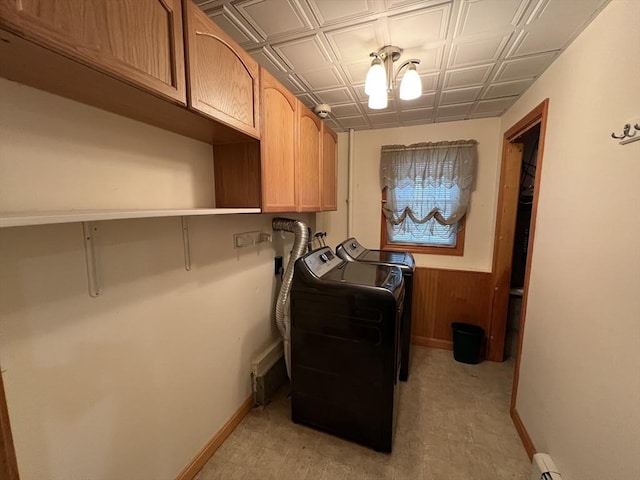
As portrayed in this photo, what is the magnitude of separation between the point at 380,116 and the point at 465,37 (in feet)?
3.83

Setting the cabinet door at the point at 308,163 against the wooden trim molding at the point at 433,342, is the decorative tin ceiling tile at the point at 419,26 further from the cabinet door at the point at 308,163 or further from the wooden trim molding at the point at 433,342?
the wooden trim molding at the point at 433,342

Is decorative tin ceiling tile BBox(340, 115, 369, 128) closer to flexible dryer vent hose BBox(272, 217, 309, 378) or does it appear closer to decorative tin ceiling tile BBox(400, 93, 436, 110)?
decorative tin ceiling tile BBox(400, 93, 436, 110)

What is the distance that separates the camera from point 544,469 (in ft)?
4.27

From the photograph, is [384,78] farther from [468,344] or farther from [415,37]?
[468,344]

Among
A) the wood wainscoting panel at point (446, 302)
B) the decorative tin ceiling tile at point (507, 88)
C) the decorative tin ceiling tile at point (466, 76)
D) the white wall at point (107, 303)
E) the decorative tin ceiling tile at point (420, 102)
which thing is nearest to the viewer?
the white wall at point (107, 303)

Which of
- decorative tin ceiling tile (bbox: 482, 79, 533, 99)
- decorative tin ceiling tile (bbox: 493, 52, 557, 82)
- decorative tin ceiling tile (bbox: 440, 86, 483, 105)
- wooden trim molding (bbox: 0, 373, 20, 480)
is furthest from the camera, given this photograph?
decorative tin ceiling tile (bbox: 440, 86, 483, 105)

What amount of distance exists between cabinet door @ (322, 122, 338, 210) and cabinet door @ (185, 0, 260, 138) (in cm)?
108

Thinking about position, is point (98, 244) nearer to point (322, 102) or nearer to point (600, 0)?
point (322, 102)

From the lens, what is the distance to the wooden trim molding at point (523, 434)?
1561 mm

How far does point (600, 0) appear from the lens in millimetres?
1052

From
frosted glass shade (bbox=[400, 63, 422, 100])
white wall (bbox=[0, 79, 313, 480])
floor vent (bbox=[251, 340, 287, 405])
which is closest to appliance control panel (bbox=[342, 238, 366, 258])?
floor vent (bbox=[251, 340, 287, 405])

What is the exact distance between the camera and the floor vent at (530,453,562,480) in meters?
1.26

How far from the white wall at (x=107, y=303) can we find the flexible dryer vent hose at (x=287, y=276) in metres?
0.45

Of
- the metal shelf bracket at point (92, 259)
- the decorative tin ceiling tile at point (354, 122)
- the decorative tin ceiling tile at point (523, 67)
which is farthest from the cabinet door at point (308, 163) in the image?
the decorative tin ceiling tile at point (523, 67)
